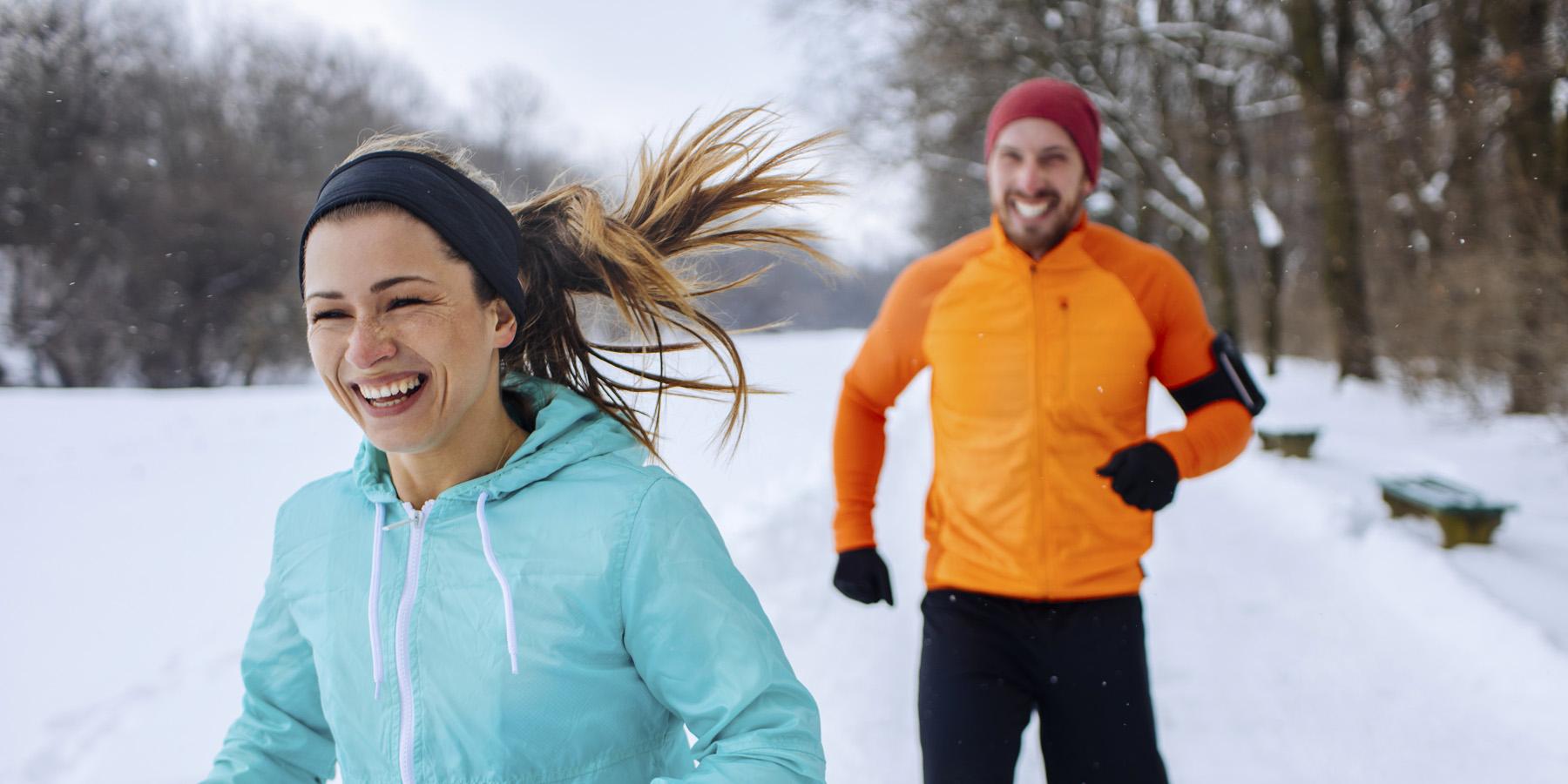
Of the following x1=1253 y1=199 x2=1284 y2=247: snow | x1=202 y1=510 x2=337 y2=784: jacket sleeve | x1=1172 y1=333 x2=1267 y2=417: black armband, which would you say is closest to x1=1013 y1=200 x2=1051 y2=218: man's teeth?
x1=1172 y1=333 x2=1267 y2=417: black armband

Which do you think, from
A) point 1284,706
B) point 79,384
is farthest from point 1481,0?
point 79,384

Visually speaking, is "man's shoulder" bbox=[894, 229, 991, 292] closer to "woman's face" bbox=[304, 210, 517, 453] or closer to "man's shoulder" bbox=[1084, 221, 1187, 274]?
"man's shoulder" bbox=[1084, 221, 1187, 274]

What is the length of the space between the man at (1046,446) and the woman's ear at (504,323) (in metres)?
1.25

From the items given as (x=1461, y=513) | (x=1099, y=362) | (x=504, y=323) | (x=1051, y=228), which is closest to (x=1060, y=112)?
(x=1051, y=228)

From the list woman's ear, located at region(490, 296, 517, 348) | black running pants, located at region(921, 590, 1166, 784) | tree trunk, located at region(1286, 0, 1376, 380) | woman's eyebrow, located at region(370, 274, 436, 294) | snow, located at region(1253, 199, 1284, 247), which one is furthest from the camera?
snow, located at region(1253, 199, 1284, 247)

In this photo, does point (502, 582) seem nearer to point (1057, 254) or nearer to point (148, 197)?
point (1057, 254)

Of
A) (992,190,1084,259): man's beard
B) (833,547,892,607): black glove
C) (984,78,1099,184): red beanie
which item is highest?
(984,78,1099,184): red beanie

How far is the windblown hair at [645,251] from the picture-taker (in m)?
1.73

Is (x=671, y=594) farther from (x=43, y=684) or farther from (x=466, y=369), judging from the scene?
(x=43, y=684)

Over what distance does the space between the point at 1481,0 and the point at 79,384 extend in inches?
942

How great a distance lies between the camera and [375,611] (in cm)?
141

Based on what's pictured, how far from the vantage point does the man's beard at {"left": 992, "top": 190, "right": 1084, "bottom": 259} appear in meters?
2.47

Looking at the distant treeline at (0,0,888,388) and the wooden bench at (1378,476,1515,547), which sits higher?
the distant treeline at (0,0,888,388)

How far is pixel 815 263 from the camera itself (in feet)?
7.01
